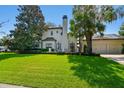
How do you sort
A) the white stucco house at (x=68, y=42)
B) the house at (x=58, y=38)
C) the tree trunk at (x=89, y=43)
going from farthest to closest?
1. the house at (x=58, y=38)
2. the tree trunk at (x=89, y=43)
3. the white stucco house at (x=68, y=42)

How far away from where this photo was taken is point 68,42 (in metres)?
18.4

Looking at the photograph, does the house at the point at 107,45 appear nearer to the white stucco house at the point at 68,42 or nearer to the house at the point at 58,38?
the white stucco house at the point at 68,42

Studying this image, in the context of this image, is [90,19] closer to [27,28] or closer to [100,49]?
[100,49]

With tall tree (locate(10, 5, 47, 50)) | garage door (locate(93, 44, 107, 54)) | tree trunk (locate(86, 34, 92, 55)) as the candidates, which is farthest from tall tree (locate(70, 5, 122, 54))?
tall tree (locate(10, 5, 47, 50))

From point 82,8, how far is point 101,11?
139cm

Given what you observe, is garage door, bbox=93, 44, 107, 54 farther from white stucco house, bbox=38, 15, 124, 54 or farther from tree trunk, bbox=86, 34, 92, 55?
tree trunk, bbox=86, 34, 92, 55

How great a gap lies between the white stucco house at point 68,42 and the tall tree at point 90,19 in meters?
0.50

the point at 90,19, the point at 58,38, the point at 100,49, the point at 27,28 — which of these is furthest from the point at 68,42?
the point at 100,49

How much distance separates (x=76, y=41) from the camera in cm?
1897

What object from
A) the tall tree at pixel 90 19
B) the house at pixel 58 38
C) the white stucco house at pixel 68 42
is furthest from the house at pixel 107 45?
the house at pixel 58 38

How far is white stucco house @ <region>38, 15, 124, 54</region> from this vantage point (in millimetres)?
15755

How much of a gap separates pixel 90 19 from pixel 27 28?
443cm

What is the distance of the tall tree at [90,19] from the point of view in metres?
15.6

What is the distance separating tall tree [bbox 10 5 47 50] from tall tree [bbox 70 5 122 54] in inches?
83.5
